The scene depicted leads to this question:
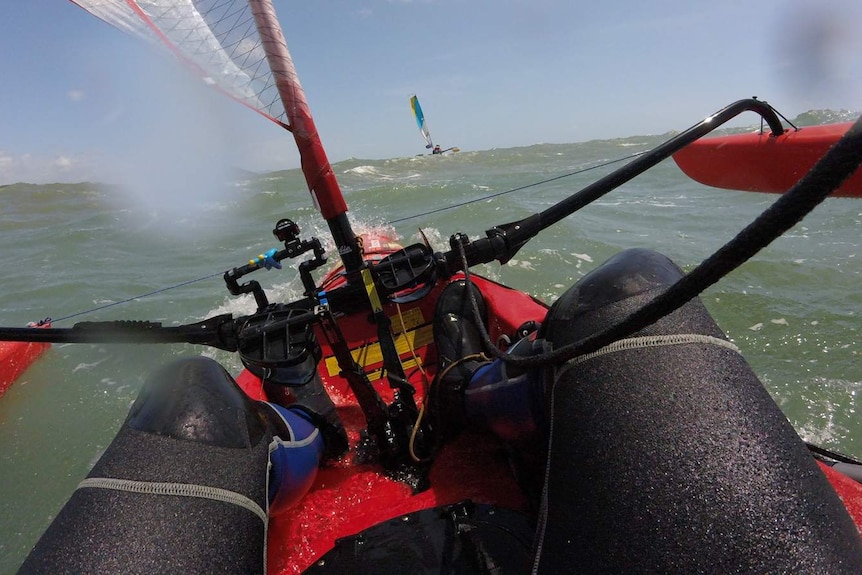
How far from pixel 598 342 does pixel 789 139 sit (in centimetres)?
286

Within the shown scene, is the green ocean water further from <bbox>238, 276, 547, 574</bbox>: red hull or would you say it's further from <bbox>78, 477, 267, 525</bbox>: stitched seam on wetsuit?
<bbox>78, 477, 267, 525</bbox>: stitched seam on wetsuit

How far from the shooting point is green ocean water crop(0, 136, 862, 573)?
13.1ft

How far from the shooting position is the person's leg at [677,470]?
859mm

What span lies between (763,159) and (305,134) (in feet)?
9.10

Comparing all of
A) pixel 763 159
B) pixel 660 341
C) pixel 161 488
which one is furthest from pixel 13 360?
pixel 763 159

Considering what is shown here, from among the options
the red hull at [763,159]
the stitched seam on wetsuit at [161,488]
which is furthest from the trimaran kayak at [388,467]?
the red hull at [763,159]

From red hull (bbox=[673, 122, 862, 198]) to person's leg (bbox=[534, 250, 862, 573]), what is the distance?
88.3 inches

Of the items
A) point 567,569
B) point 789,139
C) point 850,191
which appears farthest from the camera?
point 789,139

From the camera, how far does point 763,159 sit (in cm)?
305

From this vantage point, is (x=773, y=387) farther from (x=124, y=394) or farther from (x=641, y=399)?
(x=124, y=394)

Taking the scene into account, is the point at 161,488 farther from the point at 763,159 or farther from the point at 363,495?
the point at 763,159

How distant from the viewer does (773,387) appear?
4199 millimetres

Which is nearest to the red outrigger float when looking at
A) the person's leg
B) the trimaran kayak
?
the trimaran kayak

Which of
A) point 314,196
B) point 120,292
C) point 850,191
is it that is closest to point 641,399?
point 314,196
